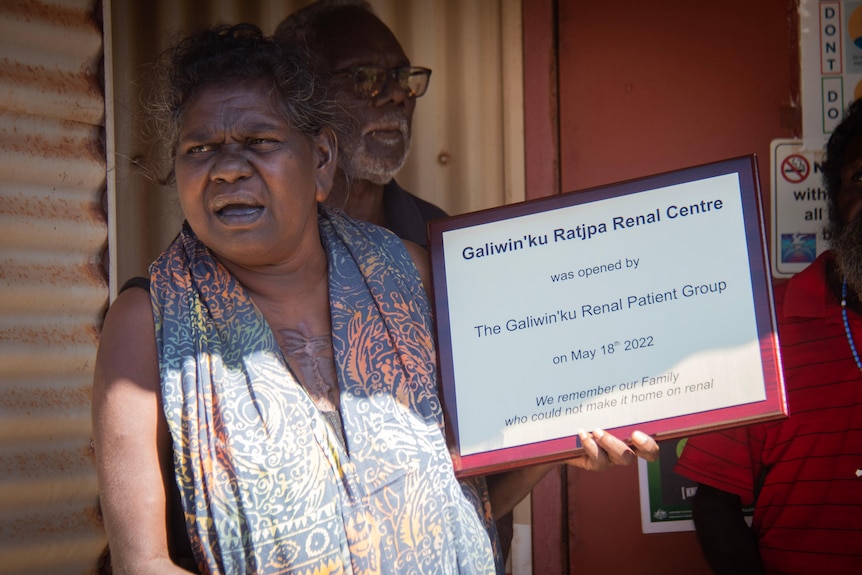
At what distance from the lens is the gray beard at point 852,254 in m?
2.63

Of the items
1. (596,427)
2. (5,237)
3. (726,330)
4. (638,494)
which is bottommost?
(638,494)

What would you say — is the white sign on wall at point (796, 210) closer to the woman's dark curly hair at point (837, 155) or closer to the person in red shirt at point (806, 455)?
the woman's dark curly hair at point (837, 155)

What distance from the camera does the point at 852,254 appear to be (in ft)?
8.70

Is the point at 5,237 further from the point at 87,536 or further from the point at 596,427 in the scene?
the point at 596,427

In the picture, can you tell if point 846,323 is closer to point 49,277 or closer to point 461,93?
point 461,93

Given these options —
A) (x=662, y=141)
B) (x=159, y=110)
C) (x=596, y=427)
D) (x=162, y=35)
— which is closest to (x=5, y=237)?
(x=159, y=110)

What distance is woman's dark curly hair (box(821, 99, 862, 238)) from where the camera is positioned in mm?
2857

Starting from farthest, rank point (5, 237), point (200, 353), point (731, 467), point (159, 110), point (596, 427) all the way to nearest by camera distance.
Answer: point (731, 467)
point (5, 237)
point (159, 110)
point (596, 427)
point (200, 353)

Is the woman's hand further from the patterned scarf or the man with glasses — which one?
the man with glasses

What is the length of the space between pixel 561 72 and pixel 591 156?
0.36 meters

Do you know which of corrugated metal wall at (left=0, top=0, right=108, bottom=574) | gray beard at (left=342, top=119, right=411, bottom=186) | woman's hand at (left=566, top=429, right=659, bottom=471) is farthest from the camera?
gray beard at (left=342, top=119, right=411, bottom=186)

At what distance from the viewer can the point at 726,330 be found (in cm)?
211

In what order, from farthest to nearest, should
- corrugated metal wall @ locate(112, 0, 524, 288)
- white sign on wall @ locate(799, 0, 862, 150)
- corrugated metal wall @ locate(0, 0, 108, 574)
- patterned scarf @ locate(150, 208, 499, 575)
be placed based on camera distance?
corrugated metal wall @ locate(112, 0, 524, 288) < white sign on wall @ locate(799, 0, 862, 150) < corrugated metal wall @ locate(0, 0, 108, 574) < patterned scarf @ locate(150, 208, 499, 575)

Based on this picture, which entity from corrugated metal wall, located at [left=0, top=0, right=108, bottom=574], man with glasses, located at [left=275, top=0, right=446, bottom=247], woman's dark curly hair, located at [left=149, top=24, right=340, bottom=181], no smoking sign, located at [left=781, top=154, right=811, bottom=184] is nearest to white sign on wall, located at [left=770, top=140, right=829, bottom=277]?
no smoking sign, located at [left=781, top=154, right=811, bottom=184]
